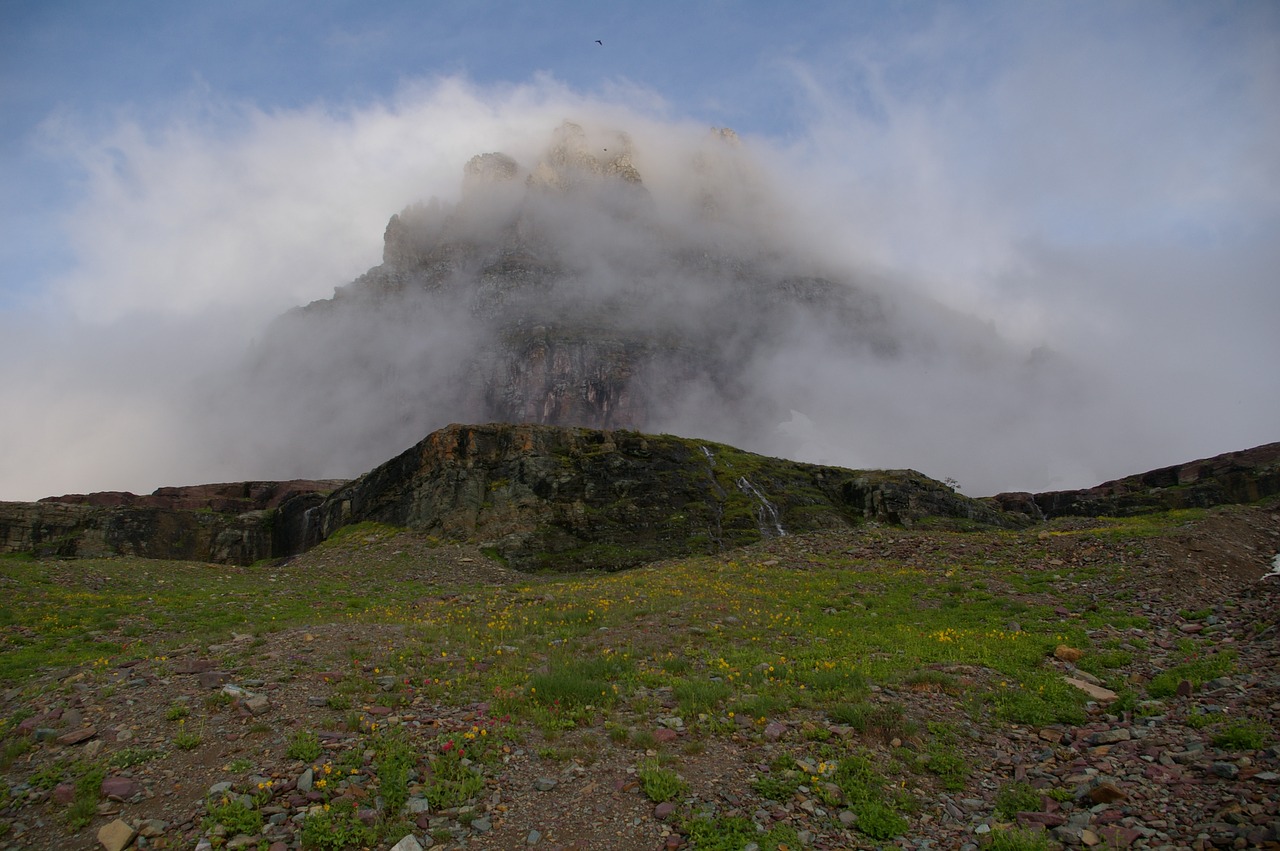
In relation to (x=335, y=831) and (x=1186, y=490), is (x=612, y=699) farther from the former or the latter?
(x=1186, y=490)

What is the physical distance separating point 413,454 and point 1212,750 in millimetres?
61263

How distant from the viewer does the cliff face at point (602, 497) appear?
5362 cm

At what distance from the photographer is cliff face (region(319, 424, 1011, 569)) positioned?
53625 millimetres

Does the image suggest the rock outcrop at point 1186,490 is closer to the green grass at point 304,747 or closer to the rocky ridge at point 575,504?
the rocky ridge at point 575,504

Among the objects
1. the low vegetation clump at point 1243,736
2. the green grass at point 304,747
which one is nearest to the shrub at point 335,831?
the green grass at point 304,747

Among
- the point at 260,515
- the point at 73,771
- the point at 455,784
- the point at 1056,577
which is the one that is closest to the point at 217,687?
the point at 73,771

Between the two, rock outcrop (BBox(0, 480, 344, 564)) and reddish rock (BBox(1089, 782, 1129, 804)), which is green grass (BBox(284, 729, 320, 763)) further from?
rock outcrop (BBox(0, 480, 344, 564))

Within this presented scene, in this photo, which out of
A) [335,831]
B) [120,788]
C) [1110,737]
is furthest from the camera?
[1110,737]

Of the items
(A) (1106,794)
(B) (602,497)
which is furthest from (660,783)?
(B) (602,497)

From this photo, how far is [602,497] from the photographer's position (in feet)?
195

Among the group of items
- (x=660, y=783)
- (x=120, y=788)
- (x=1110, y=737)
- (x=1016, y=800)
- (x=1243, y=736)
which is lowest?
(x=1016, y=800)

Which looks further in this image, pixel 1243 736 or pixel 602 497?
pixel 602 497

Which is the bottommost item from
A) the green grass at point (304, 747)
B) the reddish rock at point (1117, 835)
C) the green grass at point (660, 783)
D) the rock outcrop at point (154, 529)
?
the reddish rock at point (1117, 835)

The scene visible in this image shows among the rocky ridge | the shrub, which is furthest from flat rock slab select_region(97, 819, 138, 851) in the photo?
the rocky ridge
